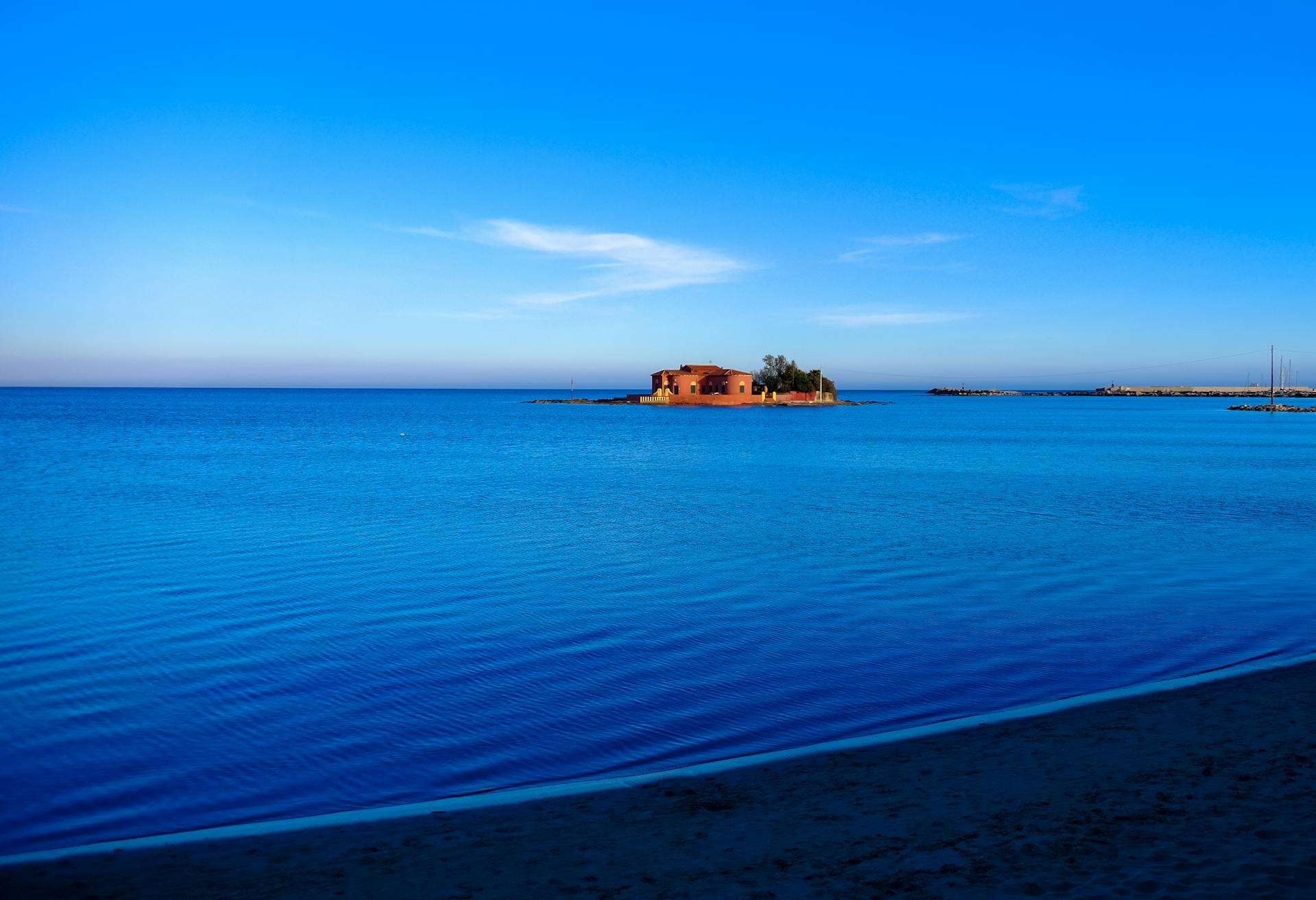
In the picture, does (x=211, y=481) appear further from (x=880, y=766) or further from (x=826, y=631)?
(x=880, y=766)

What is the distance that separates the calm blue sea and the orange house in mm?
114352

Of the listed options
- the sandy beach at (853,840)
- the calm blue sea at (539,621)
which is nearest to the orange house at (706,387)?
the calm blue sea at (539,621)

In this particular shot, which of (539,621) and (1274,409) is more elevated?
(1274,409)

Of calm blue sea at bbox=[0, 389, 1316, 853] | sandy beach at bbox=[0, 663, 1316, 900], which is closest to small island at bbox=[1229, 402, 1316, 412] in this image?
calm blue sea at bbox=[0, 389, 1316, 853]

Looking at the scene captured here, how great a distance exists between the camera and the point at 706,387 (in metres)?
151

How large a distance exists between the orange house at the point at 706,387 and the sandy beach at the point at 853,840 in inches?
5471

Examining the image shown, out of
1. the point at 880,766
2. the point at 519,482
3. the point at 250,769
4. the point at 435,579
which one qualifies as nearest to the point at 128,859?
the point at 250,769

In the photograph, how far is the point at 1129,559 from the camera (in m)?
17.5

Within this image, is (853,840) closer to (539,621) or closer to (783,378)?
(539,621)

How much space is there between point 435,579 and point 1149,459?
4200cm

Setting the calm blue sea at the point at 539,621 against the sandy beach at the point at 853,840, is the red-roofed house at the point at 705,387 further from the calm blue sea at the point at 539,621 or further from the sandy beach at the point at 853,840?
the sandy beach at the point at 853,840

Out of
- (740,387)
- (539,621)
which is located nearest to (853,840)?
(539,621)

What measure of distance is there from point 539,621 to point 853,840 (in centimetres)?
730

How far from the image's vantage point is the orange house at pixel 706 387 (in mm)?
146250
